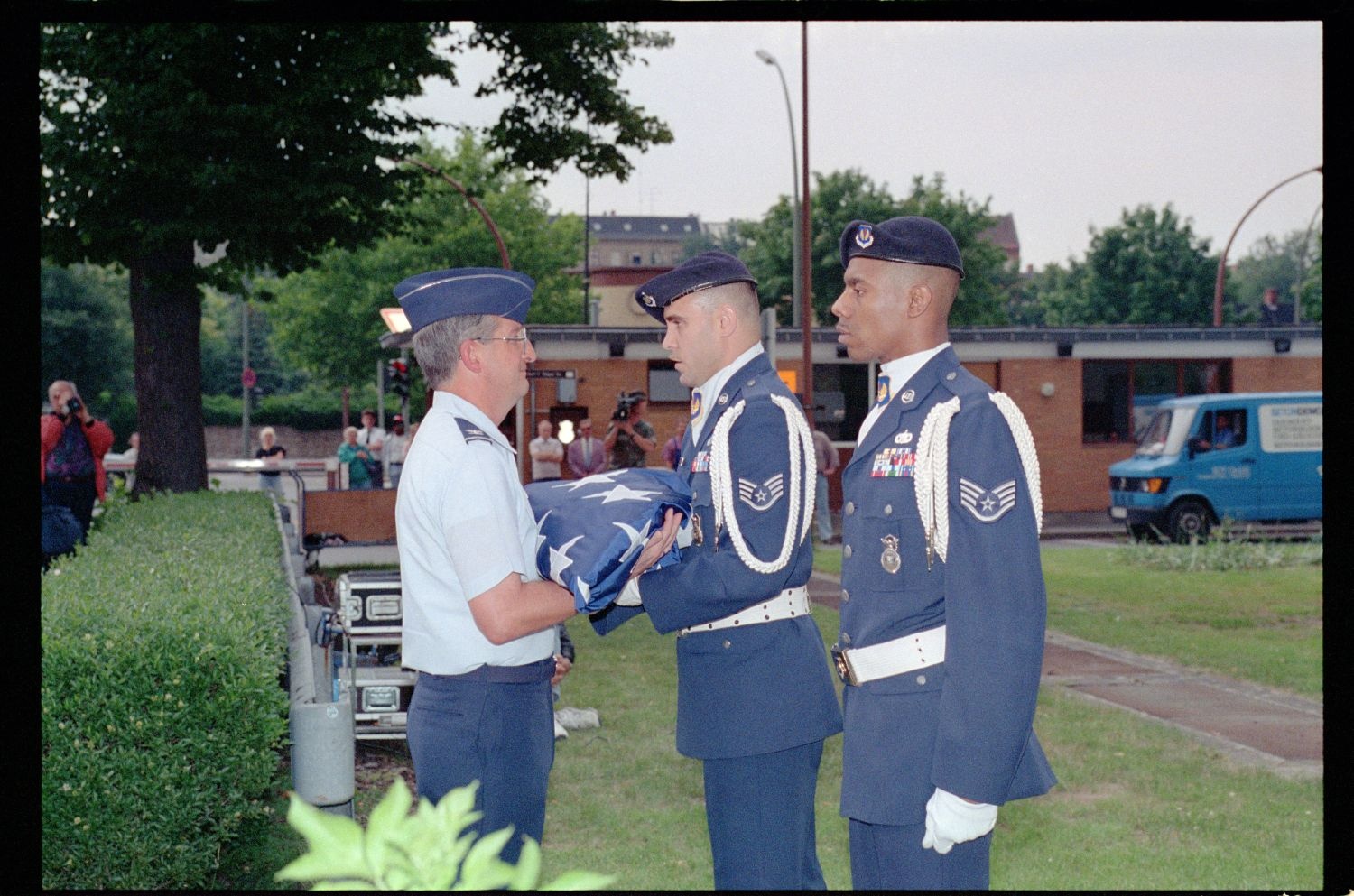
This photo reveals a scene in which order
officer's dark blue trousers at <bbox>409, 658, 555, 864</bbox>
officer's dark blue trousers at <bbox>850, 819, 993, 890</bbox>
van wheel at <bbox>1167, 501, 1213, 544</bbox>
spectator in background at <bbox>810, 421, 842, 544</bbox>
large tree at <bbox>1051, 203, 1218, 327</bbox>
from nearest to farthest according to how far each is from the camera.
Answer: officer's dark blue trousers at <bbox>850, 819, 993, 890</bbox> < officer's dark blue trousers at <bbox>409, 658, 555, 864</bbox> < spectator in background at <bbox>810, 421, 842, 544</bbox> < van wheel at <bbox>1167, 501, 1213, 544</bbox> < large tree at <bbox>1051, 203, 1218, 327</bbox>

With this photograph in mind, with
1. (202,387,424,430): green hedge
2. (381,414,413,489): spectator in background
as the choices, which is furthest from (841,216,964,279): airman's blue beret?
(202,387,424,430): green hedge

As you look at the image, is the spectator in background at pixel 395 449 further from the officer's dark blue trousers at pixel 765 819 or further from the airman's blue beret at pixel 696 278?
the officer's dark blue trousers at pixel 765 819

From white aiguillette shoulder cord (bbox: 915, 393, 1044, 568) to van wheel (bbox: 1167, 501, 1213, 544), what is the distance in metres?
22.0

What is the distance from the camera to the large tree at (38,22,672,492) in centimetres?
1352

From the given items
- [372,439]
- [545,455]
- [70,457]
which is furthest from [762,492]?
[372,439]

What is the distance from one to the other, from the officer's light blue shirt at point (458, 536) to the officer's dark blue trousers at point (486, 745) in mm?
63

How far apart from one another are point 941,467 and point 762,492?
0.61m

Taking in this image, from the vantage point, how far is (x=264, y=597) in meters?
6.09

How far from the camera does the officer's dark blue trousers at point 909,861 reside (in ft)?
10.4

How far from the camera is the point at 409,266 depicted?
5344 cm

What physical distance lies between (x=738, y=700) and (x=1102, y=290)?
211 feet

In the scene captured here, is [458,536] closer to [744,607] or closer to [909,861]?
[744,607]

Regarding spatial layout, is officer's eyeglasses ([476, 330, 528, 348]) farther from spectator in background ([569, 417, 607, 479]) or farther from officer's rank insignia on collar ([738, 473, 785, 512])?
spectator in background ([569, 417, 607, 479])

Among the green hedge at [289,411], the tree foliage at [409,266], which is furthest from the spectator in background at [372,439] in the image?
the green hedge at [289,411]
